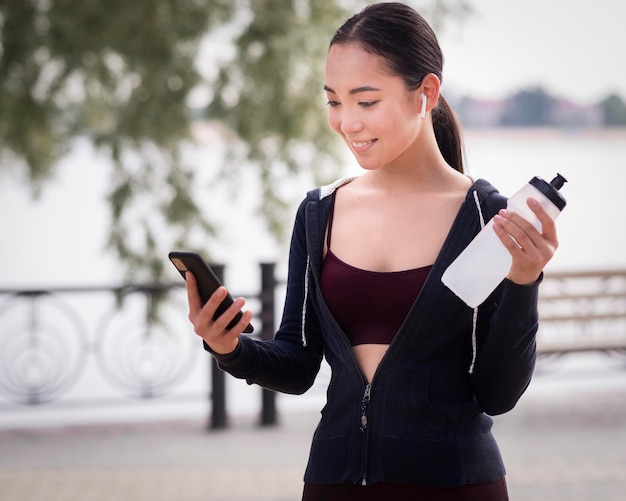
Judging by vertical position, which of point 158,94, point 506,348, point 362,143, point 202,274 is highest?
point 158,94

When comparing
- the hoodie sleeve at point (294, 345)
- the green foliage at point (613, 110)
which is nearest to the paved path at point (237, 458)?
the hoodie sleeve at point (294, 345)

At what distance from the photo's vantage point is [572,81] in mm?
14406

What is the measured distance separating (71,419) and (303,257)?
19.0 feet

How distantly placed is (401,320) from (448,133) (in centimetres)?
48

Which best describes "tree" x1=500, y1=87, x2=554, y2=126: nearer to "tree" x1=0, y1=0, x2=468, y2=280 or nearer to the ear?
"tree" x1=0, y1=0, x2=468, y2=280

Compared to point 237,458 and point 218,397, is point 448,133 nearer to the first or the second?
point 237,458

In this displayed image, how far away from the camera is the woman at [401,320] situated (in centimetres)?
171

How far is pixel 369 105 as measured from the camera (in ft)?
5.67

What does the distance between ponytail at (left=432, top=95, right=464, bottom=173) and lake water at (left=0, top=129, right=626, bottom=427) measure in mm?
147

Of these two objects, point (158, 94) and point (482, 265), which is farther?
point (158, 94)

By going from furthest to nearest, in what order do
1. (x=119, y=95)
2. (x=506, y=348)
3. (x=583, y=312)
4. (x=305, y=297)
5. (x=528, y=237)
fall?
1. (x=583, y=312)
2. (x=119, y=95)
3. (x=305, y=297)
4. (x=506, y=348)
5. (x=528, y=237)

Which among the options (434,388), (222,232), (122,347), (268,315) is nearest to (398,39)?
(434,388)

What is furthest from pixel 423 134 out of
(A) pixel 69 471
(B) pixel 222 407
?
(B) pixel 222 407

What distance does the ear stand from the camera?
1.78 m
